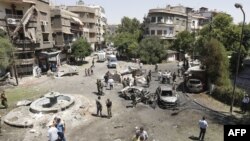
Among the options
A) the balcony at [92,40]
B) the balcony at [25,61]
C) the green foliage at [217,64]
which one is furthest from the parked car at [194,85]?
the balcony at [92,40]

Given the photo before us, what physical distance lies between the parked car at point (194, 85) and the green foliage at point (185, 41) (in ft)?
113

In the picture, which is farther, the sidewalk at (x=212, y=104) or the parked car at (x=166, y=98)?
the parked car at (x=166, y=98)

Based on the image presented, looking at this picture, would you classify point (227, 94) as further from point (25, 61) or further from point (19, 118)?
point (25, 61)

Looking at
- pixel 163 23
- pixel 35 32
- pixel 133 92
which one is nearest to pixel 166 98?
pixel 133 92

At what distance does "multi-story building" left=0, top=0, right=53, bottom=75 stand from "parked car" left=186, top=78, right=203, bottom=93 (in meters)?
26.1

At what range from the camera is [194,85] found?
107 ft

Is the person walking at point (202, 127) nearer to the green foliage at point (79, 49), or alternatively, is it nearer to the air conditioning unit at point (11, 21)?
the air conditioning unit at point (11, 21)

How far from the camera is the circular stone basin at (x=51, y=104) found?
2389 centimetres

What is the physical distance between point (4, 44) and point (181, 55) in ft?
163

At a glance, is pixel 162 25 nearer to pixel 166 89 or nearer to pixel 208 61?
pixel 208 61

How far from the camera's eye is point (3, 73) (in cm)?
3997


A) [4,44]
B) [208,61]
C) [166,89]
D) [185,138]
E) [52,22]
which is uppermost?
[52,22]

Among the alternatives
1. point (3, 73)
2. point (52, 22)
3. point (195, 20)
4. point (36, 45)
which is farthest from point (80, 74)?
point (195, 20)

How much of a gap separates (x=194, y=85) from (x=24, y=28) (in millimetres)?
27360
